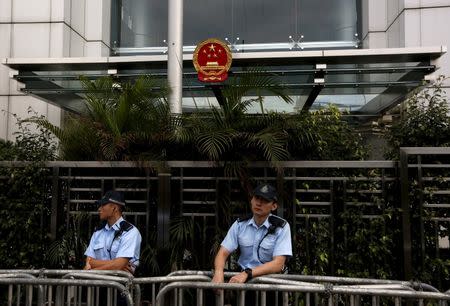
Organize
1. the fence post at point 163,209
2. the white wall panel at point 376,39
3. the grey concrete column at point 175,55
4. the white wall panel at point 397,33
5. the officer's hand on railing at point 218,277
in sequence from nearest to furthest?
the officer's hand on railing at point 218,277
the fence post at point 163,209
the grey concrete column at point 175,55
the white wall panel at point 397,33
the white wall panel at point 376,39

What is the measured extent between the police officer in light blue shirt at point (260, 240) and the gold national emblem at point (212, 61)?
415 centimetres

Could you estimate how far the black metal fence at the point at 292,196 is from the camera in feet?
17.5

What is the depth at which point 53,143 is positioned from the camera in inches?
257

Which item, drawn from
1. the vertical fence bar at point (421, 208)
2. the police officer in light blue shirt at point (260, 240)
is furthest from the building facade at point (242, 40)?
the police officer in light blue shirt at point (260, 240)

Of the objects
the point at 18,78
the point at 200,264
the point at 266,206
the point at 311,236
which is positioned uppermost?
the point at 18,78

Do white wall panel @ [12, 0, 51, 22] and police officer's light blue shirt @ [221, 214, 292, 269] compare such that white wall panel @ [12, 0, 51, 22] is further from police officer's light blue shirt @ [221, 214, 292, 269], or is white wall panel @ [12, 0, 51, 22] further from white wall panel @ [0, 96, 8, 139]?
police officer's light blue shirt @ [221, 214, 292, 269]

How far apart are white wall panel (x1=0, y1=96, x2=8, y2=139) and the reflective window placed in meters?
3.49

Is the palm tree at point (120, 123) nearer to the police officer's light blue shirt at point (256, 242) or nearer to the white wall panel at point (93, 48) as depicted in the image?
the police officer's light blue shirt at point (256, 242)

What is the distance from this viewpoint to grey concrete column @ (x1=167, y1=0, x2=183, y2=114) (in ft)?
21.5

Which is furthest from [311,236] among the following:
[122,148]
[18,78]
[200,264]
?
[18,78]

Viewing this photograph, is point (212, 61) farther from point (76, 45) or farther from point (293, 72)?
point (76, 45)

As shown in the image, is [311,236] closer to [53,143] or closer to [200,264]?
[200,264]

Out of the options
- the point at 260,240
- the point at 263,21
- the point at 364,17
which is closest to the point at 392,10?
the point at 364,17

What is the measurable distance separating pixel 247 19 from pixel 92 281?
877cm
